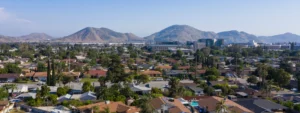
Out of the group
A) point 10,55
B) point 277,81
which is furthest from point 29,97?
point 10,55

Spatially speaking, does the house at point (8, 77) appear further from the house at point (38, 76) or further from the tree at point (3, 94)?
the tree at point (3, 94)

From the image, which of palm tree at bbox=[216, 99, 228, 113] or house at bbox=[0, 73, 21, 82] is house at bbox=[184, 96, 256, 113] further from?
house at bbox=[0, 73, 21, 82]

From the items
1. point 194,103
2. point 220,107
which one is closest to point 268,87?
point 194,103

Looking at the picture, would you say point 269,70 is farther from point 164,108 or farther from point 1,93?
point 1,93

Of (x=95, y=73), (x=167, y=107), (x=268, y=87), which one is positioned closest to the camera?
(x=167, y=107)

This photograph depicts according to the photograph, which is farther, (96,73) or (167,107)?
(96,73)

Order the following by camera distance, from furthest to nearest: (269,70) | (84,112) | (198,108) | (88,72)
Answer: (88,72), (269,70), (198,108), (84,112)

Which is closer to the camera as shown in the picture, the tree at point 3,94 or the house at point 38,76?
the tree at point 3,94

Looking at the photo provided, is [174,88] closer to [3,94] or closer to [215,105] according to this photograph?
[215,105]

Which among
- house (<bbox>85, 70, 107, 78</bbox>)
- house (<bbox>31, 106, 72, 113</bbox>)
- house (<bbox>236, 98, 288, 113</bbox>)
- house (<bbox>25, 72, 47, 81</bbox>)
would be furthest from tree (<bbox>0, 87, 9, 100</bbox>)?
house (<bbox>236, 98, 288, 113</bbox>)

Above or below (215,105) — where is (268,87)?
above

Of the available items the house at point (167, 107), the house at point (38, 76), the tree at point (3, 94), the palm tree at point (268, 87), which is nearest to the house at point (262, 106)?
the palm tree at point (268, 87)
